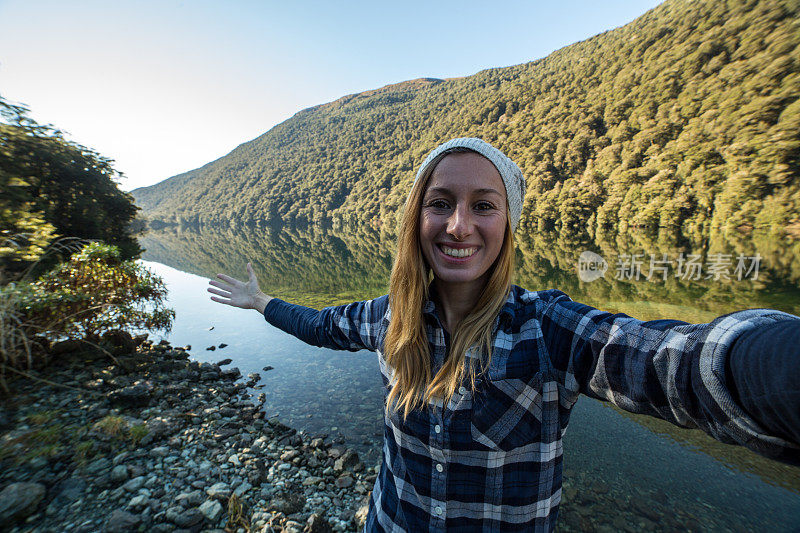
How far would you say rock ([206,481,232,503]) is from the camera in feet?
14.1

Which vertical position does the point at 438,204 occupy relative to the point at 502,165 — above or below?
below

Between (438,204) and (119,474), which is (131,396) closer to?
(119,474)

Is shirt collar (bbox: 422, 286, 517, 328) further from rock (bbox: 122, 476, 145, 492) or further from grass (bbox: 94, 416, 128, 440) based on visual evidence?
grass (bbox: 94, 416, 128, 440)

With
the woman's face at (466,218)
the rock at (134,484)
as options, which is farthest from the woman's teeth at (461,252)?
the rock at (134,484)

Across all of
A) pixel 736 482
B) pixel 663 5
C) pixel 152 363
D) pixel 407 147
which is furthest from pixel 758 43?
pixel 407 147

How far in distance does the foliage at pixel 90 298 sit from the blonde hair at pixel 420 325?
853cm

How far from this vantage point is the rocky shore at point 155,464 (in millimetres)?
3822

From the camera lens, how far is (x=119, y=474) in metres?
4.38

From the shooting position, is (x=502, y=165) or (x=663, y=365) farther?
(x=502, y=165)

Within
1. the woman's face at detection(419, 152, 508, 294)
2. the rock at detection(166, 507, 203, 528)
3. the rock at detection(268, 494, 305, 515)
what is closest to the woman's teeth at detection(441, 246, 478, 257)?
the woman's face at detection(419, 152, 508, 294)

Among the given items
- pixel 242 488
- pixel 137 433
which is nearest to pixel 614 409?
pixel 242 488

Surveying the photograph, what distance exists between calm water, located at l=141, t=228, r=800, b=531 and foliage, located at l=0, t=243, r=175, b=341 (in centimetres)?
260

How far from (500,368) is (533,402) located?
0.63 feet

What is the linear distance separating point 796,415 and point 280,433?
7.41 metres
